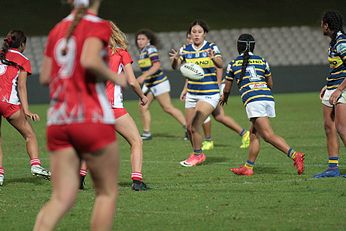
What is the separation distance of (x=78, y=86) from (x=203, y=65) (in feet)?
24.6

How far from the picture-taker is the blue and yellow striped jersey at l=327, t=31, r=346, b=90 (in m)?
10.1

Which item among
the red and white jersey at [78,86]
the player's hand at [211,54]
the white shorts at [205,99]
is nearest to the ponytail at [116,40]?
the player's hand at [211,54]

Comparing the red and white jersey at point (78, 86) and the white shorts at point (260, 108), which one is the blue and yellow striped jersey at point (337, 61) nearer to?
the white shorts at point (260, 108)

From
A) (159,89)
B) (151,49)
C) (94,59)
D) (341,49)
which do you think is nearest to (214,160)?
(341,49)

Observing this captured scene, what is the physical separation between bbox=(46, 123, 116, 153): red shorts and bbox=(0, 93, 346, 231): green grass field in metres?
2.06

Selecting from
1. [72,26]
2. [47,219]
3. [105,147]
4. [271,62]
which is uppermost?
[72,26]

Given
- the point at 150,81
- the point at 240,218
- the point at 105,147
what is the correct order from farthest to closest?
the point at 150,81 → the point at 240,218 → the point at 105,147

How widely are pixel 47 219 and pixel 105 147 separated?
2.20 feet

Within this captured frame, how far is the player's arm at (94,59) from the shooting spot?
5410 millimetres

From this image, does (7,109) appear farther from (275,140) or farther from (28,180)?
(275,140)

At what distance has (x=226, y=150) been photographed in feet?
48.5

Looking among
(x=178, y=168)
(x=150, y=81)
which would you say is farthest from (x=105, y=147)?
(x=150, y=81)

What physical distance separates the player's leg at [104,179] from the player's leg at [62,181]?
103mm

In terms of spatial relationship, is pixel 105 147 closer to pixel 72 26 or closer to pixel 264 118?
pixel 72 26
